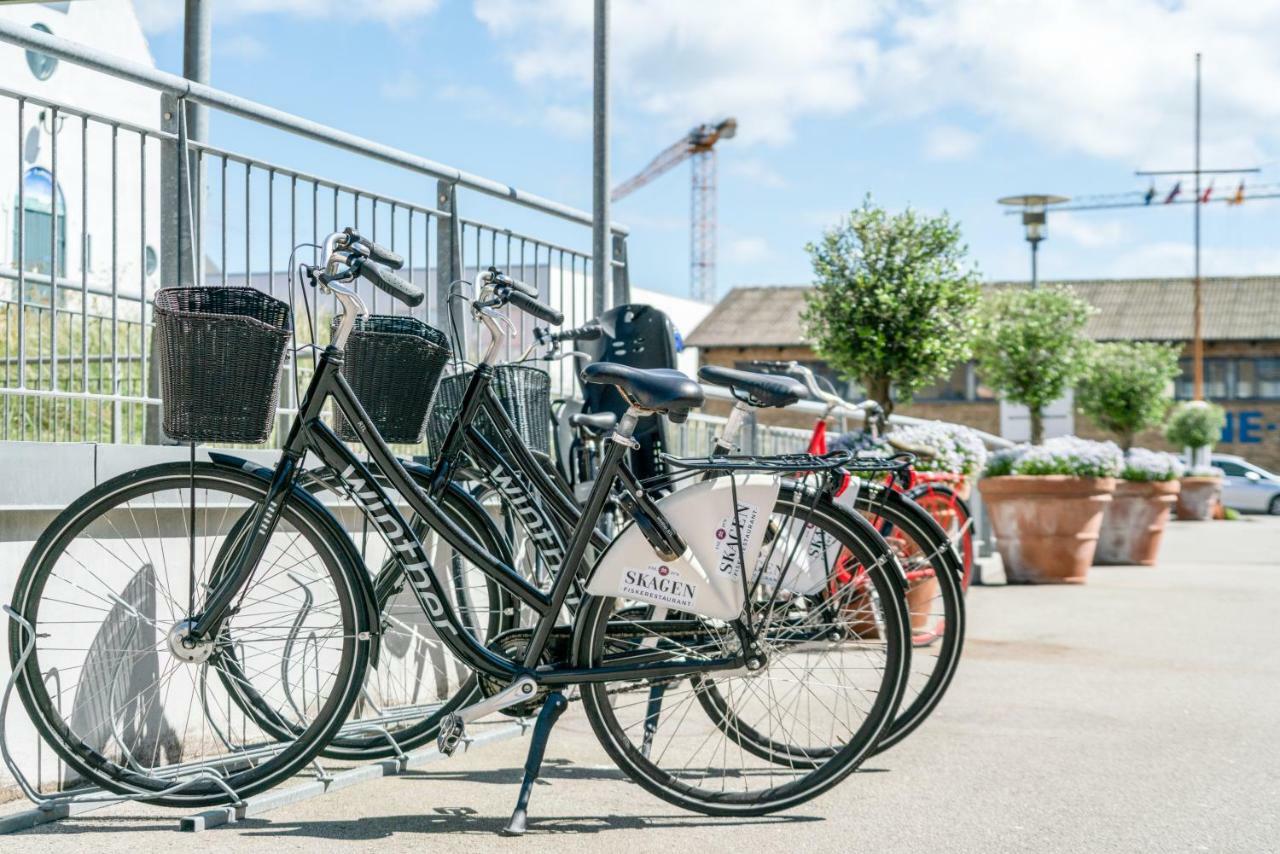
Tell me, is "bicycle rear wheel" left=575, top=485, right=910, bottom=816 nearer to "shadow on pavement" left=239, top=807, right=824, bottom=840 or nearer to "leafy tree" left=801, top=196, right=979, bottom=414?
"shadow on pavement" left=239, top=807, right=824, bottom=840

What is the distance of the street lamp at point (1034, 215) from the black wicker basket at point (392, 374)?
26060 mm

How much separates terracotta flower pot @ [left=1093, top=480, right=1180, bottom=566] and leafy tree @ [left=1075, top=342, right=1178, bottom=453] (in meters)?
18.8

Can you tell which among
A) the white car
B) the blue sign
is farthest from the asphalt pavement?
the blue sign

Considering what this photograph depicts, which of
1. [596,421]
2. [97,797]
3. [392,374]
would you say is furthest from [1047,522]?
[97,797]

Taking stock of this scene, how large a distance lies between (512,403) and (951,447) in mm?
3779

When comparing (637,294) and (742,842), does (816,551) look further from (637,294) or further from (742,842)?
(637,294)

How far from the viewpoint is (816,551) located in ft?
13.5

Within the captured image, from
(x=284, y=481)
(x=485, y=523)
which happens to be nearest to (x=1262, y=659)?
(x=485, y=523)

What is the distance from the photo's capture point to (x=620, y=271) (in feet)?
24.6

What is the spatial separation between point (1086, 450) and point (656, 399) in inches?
348

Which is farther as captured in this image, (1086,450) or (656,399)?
(1086,450)

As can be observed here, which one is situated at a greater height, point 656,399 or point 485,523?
point 656,399

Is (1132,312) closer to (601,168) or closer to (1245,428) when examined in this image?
(1245,428)

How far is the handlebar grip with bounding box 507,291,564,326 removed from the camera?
15.3 feet
